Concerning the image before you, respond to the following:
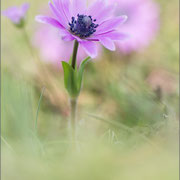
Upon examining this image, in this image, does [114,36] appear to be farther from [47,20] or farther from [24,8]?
[24,8]

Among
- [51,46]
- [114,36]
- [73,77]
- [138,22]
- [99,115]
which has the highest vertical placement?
[138,22]

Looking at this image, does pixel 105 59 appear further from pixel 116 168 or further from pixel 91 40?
pixel 116 168

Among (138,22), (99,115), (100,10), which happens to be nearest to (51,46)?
(138,22)

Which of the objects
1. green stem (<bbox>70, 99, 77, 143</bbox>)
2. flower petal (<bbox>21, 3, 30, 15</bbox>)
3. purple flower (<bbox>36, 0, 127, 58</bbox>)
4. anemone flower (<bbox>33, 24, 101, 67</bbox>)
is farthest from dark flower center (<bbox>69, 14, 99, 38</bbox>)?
anemone flower (<bbox>33, 24, 101, 67</bbox>)

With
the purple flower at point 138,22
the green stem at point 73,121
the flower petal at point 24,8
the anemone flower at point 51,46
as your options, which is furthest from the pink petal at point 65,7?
the purple flower at point 138,22

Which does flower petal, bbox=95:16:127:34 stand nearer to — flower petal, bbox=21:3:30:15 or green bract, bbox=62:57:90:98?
green bract, bbox=62:57:90:98

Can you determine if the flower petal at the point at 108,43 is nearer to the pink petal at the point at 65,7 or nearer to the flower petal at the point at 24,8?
the pink petal at the point at 65,7
